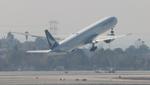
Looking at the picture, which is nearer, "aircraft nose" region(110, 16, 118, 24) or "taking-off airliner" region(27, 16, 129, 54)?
"taking-off airliner" region(27, 16, 129, 54)

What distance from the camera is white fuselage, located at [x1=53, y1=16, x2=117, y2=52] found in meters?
181

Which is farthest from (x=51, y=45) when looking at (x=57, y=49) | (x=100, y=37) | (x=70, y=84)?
(x=70, y=84)

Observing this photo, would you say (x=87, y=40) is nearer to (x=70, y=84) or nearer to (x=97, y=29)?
(x=97, y=29)

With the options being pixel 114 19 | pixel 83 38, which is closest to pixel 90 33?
pixel 83 38

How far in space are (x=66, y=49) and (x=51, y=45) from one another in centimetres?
354

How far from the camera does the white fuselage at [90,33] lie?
180875 mm

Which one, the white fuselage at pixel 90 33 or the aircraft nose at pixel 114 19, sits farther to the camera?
the aircraft nose at pixel 114 19

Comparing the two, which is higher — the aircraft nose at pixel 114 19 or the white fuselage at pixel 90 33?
the aircraft nose at pixel 114 19

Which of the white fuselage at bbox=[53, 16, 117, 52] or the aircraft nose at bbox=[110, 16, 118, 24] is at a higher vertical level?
the aircraft nose at bbox=[110, 16, 118, 24]

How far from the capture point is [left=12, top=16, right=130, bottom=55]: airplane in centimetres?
17662

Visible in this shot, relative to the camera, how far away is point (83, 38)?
7210 inches

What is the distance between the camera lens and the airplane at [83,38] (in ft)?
579

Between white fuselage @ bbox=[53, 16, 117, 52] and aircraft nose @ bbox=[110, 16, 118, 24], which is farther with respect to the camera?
aircraft nose @ bbox=[110, 16, 118, 24]

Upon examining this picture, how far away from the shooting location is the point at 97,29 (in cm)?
18438
